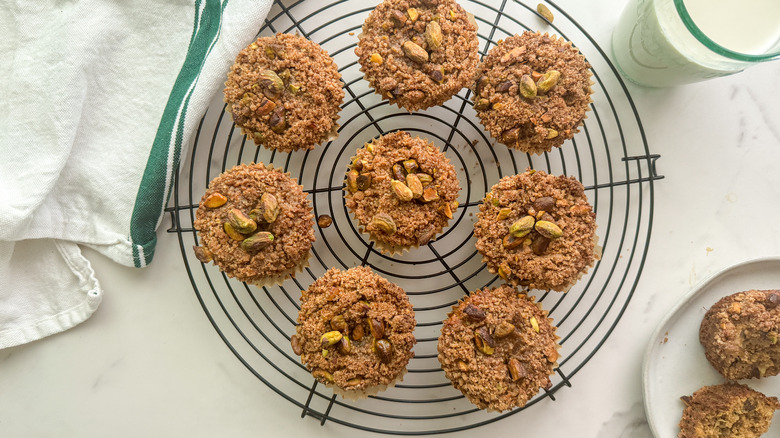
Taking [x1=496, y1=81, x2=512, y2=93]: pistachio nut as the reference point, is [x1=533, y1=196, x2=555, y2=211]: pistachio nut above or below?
below

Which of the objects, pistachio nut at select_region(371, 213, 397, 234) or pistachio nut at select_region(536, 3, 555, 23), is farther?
pistachio nut at select_region(536, 3, 555, 23)

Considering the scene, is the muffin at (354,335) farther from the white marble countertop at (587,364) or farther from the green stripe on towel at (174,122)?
the green stripe on towel at (174,122)

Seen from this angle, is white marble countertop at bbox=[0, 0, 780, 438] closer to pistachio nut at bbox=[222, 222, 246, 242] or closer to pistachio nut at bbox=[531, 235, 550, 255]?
pistachio nut at bbox=[222, 222, 246, 242]

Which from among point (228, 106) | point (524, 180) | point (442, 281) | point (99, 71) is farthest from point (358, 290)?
point (99, 71)

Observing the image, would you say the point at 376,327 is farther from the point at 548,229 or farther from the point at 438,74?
the point at 438,74

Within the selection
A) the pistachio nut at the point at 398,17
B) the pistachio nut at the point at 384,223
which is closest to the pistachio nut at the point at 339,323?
the pistachio nut at the point at 384,223

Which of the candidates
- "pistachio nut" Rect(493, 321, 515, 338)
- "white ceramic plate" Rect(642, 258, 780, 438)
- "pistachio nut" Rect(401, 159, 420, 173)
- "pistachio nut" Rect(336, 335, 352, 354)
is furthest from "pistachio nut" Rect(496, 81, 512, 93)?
"white ceramic plate" Rect(642, 258, 780, 438)
